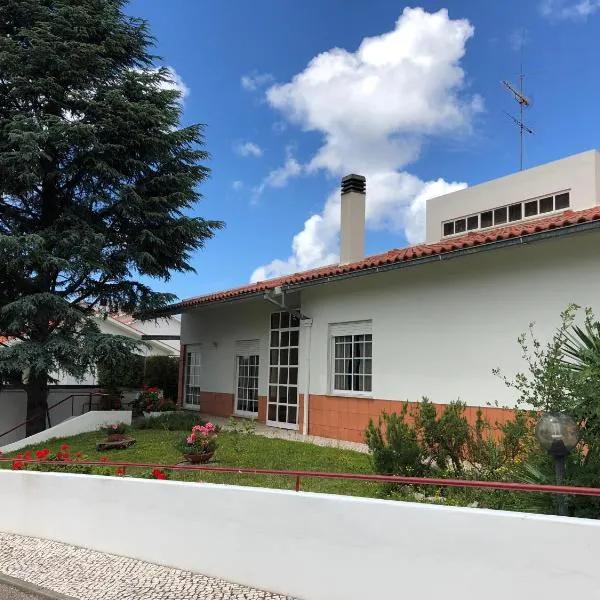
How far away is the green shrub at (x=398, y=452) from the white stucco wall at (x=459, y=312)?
2.87 m

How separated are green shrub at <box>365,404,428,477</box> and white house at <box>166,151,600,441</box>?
2.89 m

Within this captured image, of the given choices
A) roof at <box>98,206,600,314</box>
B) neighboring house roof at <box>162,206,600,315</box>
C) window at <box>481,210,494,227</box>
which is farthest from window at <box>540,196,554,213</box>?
neighboring house roof at <box>162,206,600,315</box>

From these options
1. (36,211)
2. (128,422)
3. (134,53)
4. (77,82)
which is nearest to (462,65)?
(134,53)

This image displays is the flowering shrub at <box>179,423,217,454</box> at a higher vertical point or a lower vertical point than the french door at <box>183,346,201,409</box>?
lower

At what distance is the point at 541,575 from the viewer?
335 cm

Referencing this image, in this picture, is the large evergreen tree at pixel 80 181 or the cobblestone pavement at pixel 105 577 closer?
the cobblestone pavement at pixel 105 577

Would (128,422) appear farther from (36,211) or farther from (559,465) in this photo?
(559,465)

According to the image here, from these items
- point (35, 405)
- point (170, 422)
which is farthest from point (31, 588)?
point (35, 405)

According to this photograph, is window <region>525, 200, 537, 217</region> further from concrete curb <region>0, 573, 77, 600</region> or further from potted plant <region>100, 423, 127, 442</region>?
concrete curb <region>0, 573, 77, 600</region>

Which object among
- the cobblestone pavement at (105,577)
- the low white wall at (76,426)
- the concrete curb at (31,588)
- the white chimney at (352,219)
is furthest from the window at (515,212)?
the concrete curb at (31,588)

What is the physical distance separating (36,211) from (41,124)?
255 cm

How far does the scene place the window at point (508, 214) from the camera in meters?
13.4

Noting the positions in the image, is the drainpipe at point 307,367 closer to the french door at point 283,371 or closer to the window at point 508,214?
the french door at point 283,371

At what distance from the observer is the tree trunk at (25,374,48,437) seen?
13.8m
